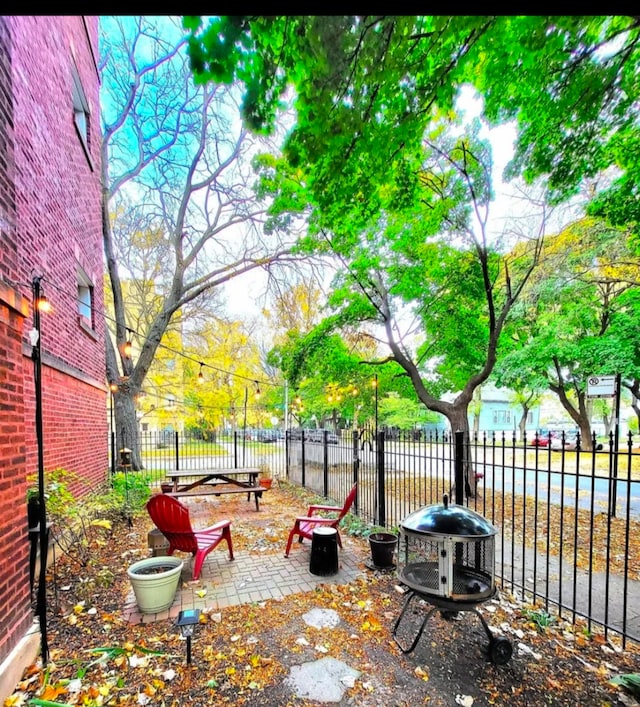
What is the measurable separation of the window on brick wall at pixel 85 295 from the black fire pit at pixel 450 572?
6.95m

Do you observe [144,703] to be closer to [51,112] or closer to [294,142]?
[294,142]

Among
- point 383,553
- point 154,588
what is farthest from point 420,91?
point 154,588

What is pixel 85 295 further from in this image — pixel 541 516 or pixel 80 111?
pixel 541 516

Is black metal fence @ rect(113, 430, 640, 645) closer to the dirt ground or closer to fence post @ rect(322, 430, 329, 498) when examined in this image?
fence post @ rect(322, 430, 329, 498)

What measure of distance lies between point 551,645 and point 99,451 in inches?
328

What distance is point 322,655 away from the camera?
9.30ft

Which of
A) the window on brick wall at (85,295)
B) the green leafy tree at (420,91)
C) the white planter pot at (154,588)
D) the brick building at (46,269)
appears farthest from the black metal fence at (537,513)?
the window on brick wall at (85,295)

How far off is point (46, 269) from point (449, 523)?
→ 19.8 feet

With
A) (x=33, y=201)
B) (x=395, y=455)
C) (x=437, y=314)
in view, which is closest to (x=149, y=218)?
(x=33, y=201)

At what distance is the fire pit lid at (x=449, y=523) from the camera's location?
111 inches

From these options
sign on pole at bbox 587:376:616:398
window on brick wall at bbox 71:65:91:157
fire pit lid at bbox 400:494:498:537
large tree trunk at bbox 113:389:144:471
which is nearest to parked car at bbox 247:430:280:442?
large tree trunk at bbox 113:389:144:471

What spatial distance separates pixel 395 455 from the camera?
18.7 ft

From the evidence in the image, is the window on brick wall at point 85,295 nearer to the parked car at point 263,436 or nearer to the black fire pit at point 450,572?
the black fire pit at point 450,572

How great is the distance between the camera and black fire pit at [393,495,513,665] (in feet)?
8.92
